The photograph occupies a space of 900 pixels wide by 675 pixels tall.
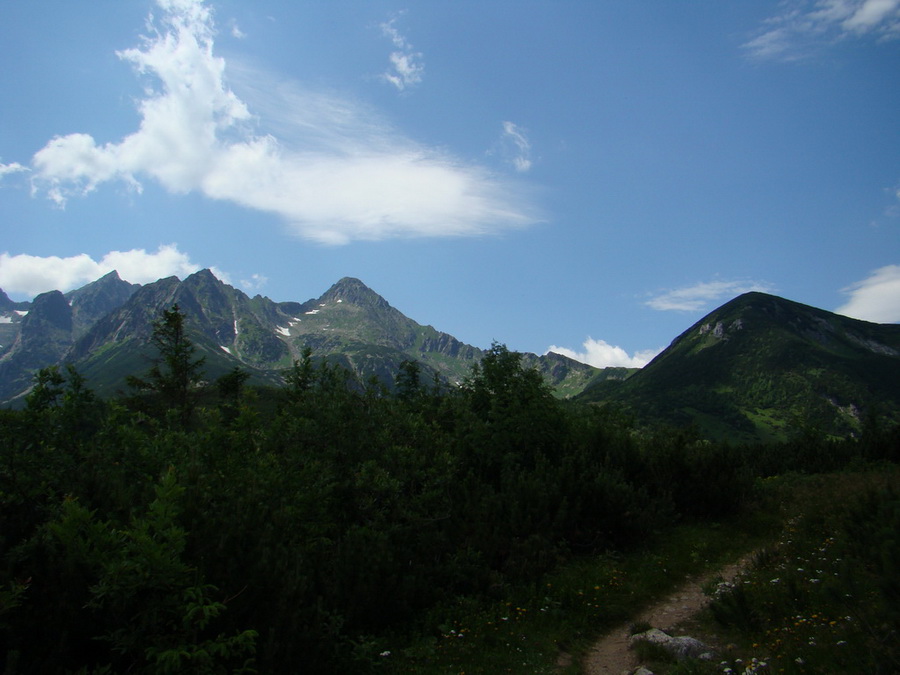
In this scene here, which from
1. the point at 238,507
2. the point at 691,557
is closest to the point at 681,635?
the point at 691,557

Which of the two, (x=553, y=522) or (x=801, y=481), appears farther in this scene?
(x=801, y=481)

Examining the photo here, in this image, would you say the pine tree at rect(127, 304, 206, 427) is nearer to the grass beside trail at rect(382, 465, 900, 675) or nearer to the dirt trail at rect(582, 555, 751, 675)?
the grass beside trail at rect(382, 465, 900, 675)

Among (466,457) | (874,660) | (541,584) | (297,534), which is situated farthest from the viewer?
(466,457)

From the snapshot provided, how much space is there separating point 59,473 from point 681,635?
403 inches

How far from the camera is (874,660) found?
5051 millimetres

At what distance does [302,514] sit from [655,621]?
6968 millimetres

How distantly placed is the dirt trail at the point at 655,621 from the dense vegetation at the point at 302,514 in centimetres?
215

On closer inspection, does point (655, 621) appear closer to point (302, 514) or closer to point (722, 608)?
point (722, 608)

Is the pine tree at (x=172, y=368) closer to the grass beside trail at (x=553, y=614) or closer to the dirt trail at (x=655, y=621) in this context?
the grass beside trail at (x=553, y=614)

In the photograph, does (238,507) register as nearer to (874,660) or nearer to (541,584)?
(541,584)

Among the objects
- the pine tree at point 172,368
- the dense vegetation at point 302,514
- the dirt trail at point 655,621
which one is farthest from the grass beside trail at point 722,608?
the pine tree at point 172,368

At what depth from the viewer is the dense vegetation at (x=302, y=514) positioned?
5289 mm

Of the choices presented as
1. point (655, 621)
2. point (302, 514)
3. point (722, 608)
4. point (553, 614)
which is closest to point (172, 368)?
point (302, 514)

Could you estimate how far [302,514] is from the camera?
9.48m
